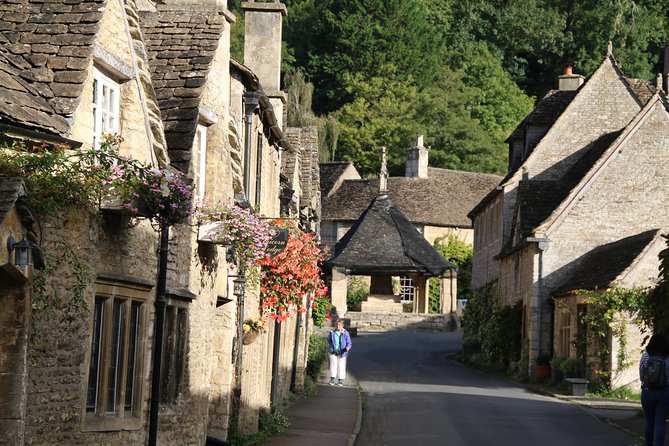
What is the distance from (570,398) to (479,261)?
24.0 metres

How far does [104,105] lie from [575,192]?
27.8 m

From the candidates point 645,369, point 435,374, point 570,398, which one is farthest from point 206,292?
point 435,374

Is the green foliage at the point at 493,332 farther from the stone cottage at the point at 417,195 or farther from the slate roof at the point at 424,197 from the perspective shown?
the slate roof at the point at 424,197

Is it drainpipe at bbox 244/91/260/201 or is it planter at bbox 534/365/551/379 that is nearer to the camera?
drainpipe at bbox 244/91/260/201

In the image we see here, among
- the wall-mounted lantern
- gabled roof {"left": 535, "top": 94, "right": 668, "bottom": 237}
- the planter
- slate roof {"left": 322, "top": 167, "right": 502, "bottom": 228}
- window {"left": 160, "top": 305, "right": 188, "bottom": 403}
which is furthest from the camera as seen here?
slate roof {"left": 322, "top": 167, "right": 502, "bottom": 228}

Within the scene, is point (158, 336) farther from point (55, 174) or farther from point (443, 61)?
point (443, 61)

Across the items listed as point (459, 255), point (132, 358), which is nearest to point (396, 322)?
Answer: point (459, 255)

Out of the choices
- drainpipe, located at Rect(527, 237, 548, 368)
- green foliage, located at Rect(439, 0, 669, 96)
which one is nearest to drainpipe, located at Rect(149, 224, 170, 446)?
drainpipe, located at Rect(527, 237, 548, 368)

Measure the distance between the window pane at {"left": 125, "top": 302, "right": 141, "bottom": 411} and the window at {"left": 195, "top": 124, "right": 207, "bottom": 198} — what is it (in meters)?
3.06

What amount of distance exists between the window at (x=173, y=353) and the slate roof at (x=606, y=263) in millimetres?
19769

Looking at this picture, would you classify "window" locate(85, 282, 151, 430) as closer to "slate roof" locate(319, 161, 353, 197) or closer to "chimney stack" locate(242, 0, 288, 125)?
"chimney stack" locate(242, 0, 288, 125)

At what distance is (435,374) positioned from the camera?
131 ft

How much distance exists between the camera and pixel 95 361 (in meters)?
12.8

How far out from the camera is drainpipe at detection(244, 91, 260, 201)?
21234 mm
